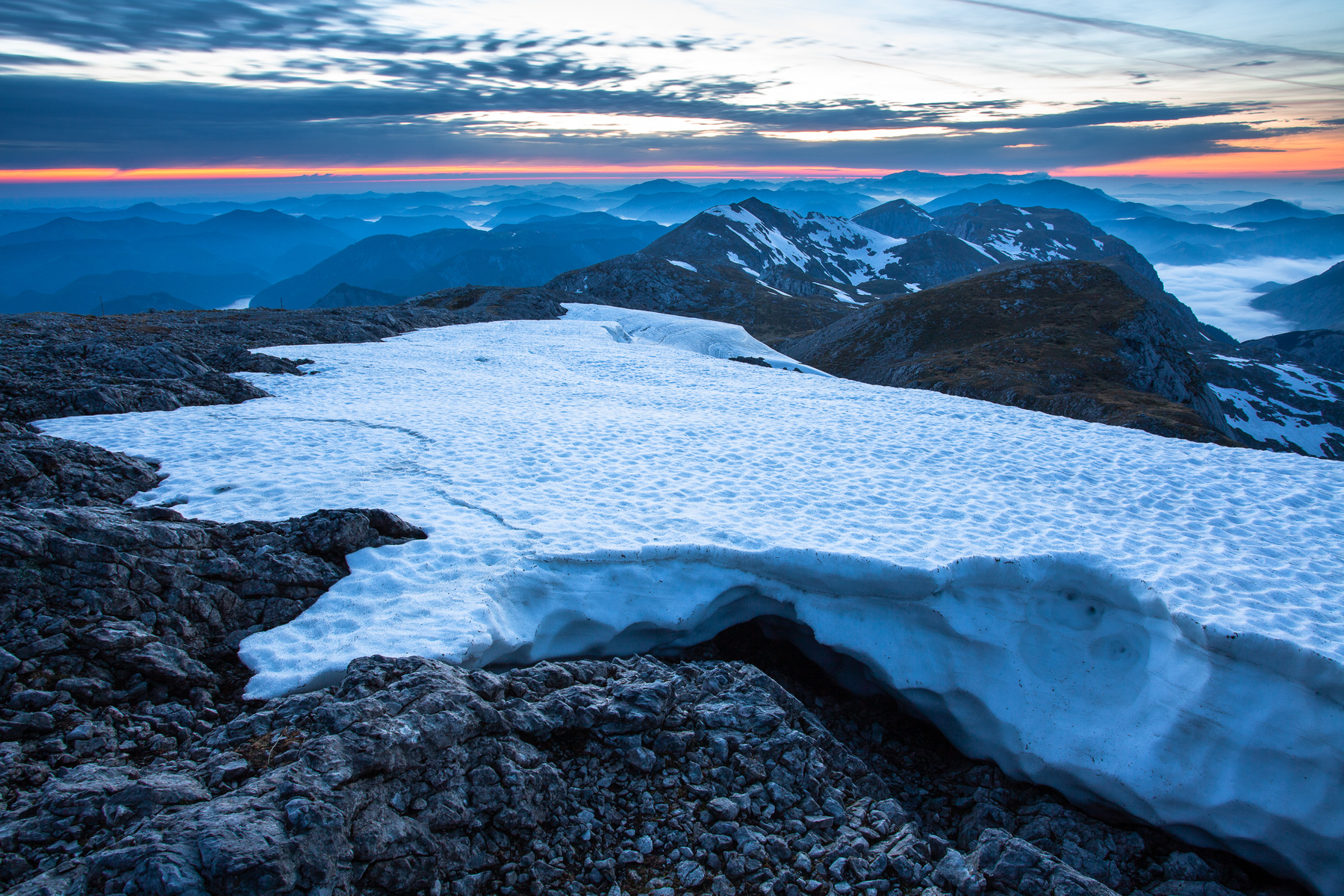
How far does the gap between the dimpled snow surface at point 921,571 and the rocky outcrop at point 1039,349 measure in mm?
41655

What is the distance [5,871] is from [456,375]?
2845 centimetres

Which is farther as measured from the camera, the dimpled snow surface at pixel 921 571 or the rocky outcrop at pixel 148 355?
the rocky outcrop at pixel 148 355

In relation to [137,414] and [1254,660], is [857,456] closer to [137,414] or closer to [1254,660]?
[1254,660]

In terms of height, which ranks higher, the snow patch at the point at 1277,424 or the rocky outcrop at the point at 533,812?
the rocky outcrop at the point at 533,812

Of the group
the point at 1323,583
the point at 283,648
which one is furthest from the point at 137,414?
the point at 1323,583

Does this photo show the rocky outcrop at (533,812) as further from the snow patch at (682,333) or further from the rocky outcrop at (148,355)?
the snow patch at (682,333)

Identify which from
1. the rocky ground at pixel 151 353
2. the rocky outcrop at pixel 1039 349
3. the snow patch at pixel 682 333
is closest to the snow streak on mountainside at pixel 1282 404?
the rocky outcrop at pixel 1039 349

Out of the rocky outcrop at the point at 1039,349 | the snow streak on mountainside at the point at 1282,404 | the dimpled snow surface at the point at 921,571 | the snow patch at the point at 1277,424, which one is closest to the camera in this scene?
the dimpled snow surface at the point at 921,571

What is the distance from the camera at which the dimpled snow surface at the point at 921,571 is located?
389 inches

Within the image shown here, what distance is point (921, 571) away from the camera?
12.2 m

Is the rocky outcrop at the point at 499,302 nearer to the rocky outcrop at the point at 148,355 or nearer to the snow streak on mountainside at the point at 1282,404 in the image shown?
the rocky outcrop at the point at 148,355

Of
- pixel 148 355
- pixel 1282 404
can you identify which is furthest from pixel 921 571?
pixel 1282 404

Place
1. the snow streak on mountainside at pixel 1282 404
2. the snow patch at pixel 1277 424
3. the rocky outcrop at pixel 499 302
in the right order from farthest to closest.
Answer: the snow patch at pixel 1277 424
the snow streak on mountainside at pixel 1282 404
the rocky outcrop at pixel 499 302

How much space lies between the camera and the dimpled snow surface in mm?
9875
